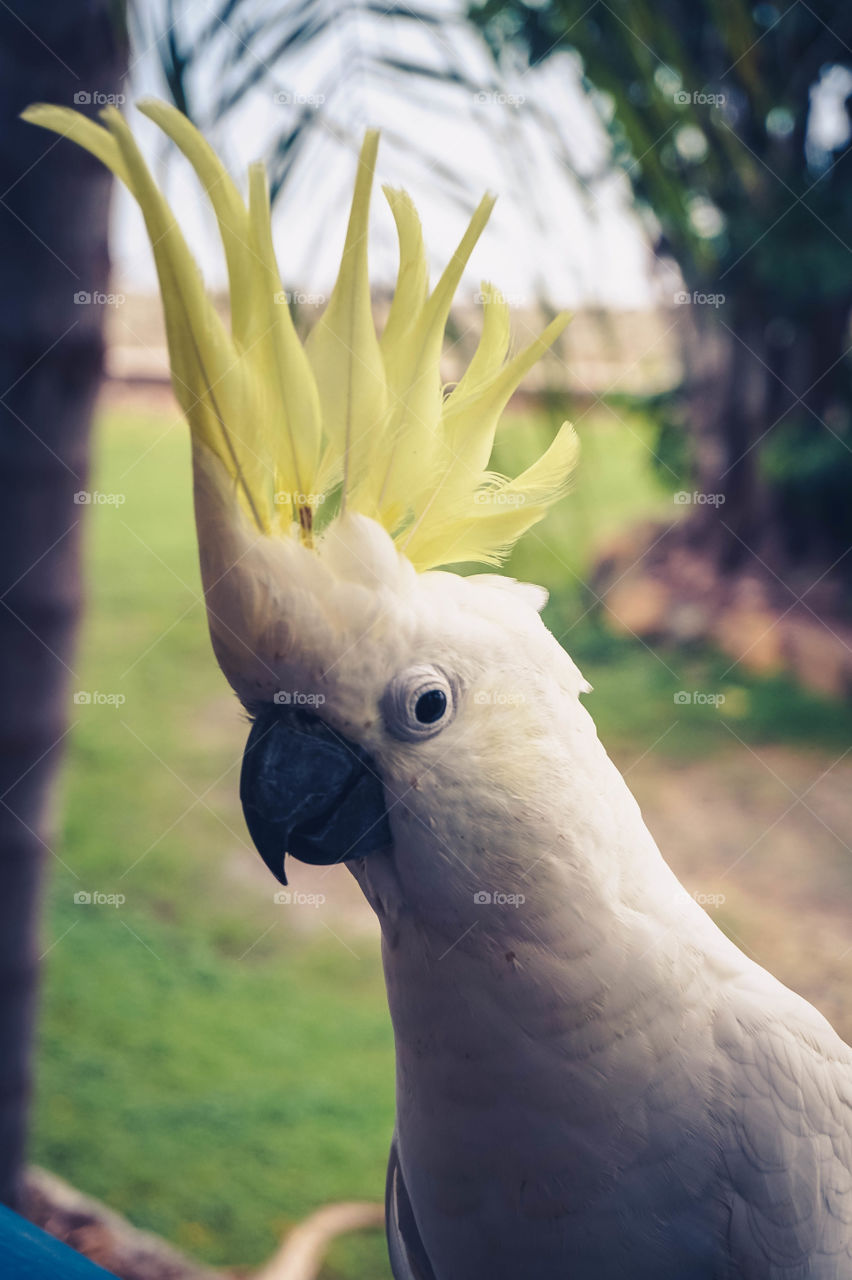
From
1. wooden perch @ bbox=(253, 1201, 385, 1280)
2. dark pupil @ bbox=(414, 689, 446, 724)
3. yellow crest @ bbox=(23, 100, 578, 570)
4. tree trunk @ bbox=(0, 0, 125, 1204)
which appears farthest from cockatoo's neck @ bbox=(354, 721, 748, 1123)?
wooden perch @ bbox=(253, 1201, 385, 1280)

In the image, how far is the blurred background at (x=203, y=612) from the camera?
3.92ft

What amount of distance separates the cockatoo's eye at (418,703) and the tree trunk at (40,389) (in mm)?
721

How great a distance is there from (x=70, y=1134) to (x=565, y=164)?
2.30 meters

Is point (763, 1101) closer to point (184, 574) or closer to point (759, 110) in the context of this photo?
point (759, 110)

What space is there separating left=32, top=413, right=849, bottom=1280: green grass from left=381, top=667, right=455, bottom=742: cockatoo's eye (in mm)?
389

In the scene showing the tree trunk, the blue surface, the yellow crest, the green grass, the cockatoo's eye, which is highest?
the yellow crest

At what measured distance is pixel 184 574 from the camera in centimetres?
450

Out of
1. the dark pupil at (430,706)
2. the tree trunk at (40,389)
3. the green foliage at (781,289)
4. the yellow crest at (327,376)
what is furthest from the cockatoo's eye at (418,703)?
the green foliage at (781,289)

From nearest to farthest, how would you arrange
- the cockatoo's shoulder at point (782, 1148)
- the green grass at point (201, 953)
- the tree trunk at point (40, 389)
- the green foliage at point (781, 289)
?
the cockatoo's shoulder at point (782, 1148) → the tree trunk at point (40, 389) → the green grass at point (201, 953) → the green foliage at point (781, 289)

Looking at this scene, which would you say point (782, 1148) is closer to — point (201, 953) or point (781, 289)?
point (201, 953)

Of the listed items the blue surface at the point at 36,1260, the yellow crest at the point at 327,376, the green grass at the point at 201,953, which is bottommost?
the green grass at the point at 201,953

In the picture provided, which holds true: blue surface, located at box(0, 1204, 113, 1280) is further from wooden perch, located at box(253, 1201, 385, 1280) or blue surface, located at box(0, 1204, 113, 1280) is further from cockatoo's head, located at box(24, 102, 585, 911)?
wooden perch, located at box(253, 1201, 385, 1280)

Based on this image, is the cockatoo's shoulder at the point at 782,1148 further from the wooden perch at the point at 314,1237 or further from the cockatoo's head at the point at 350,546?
the wooden perch at the point at 314,1237

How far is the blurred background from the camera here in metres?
1.19
